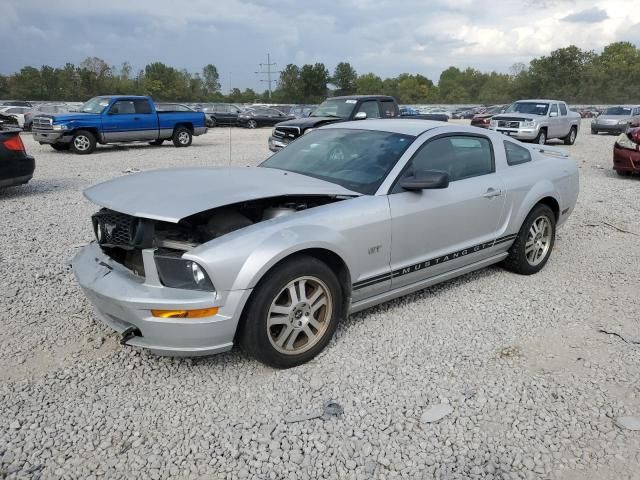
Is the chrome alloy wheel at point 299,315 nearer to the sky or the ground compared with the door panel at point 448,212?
nearer to the ground

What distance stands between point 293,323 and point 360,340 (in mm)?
653

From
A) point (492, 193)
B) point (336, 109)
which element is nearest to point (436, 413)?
point (492, 193)

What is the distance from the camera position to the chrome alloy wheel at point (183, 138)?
17484 millimetres

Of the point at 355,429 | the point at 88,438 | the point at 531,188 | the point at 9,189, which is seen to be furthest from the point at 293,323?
the point at 9,189

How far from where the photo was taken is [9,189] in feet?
30.4

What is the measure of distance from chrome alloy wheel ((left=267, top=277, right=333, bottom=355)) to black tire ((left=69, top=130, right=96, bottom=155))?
1383 centimetres

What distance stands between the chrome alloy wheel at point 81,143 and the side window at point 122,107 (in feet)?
3.93

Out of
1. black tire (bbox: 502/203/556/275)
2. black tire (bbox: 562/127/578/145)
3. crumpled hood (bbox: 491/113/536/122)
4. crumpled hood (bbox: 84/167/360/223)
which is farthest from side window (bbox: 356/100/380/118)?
crumpled hood (bbox: 84/167/360/223)

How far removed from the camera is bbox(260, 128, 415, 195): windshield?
3.81 meters

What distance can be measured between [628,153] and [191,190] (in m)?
10.4

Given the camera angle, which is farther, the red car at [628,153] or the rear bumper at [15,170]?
the red car at [628,153]

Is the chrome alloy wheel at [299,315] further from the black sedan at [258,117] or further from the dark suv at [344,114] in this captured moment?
the black sedan at [258,117]

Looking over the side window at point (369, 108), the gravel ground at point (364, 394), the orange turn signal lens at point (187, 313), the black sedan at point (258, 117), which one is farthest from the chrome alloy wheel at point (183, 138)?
the orange turn signal lens at point (187, 313)

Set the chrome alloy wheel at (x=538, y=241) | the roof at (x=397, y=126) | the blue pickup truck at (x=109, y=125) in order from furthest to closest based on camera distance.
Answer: the blue pickup truck at (x=109, y=125), the chrome alloy wheel at (x=538, y=241), the roof at (x=397, y=126)
